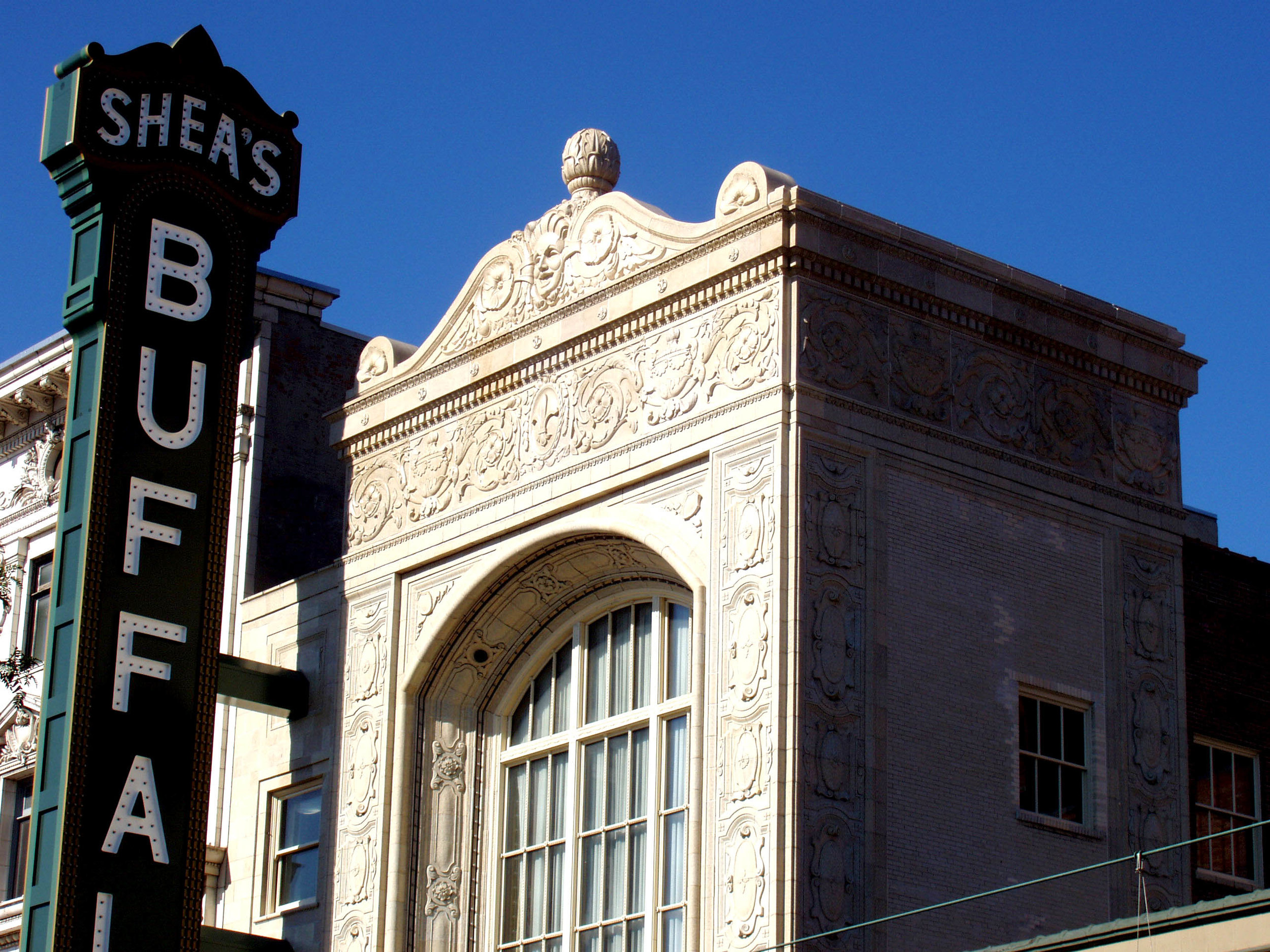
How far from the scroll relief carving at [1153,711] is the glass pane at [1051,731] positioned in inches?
31.1

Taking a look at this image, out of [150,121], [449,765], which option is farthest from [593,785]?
[150,121]

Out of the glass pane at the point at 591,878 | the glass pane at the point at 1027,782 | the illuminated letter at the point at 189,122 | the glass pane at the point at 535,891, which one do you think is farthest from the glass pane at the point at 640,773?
the illuminated letter at the point at 189,122

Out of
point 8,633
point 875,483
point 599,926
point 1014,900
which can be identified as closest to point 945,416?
point 875,483

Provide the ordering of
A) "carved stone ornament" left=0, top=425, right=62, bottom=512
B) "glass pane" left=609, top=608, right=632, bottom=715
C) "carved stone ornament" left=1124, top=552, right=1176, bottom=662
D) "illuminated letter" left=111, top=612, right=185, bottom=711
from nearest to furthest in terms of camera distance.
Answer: "carved stone ornament" left=1124, top=552, right=1176, bottom=662 → "illuminated letter" left=111, top=612, right=185, bottom=711 → "glass pane" left=609, top=608, right=632, bottom=715 → "carved stone ornament" left=0, top=425, right=62, bottom=512

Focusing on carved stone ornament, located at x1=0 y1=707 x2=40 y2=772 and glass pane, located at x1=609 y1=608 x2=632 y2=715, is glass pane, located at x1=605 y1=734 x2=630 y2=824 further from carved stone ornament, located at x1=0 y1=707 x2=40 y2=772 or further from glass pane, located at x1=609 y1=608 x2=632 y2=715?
carved stone ornament, located at x1=0 y1=707 x2=40 y2=772

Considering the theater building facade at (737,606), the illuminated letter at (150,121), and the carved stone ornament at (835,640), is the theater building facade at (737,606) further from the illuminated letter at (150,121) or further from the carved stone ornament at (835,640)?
the illuminated letter at (150,121)

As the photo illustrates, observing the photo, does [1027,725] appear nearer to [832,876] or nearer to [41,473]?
[832,876]

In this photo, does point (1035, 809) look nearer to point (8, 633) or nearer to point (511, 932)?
point (511, 932)

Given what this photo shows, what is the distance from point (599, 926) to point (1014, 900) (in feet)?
13.9

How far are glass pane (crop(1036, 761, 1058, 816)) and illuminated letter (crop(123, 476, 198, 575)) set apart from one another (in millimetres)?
9099

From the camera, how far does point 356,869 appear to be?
79.8 ft

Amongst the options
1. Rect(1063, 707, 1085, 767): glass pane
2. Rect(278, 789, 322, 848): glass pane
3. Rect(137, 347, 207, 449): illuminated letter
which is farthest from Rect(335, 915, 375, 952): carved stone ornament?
Rect(1063, 707, 1085, 767): glass pane

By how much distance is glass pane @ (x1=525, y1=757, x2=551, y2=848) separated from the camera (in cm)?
2369

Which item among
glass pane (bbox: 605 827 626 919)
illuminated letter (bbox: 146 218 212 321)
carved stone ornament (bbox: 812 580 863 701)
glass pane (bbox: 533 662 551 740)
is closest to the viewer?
carved stone ornament (bbox: 812 580 863 701)
